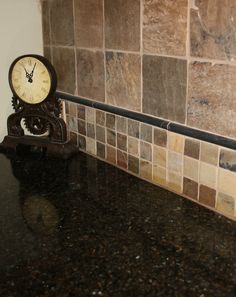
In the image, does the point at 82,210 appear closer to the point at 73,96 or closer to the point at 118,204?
the point at 118,204

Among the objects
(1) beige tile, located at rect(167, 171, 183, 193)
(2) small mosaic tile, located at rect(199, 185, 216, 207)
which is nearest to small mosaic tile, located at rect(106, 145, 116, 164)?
(1) beige tile, located at rect(167, 171, 183, 193)

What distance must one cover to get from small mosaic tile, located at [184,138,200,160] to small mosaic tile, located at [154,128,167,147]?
2.8 inches

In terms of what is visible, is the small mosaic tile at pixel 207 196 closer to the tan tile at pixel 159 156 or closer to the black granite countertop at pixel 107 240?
the black granite countertop at pixel 107 240

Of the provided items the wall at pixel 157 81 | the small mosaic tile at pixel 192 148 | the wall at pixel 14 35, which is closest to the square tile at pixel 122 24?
the wall at pixel 157 81

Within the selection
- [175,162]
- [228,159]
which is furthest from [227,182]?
[175,162]

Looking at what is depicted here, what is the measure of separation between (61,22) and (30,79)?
0.22m

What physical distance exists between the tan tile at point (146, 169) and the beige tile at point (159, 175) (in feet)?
0.05

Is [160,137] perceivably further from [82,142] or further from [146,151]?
[82,142]

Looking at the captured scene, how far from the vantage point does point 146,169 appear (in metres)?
1.09

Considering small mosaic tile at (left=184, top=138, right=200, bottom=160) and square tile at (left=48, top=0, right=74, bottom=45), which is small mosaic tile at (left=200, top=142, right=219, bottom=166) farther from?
square tile at (left=48, top=0, right=74, bottom=45)

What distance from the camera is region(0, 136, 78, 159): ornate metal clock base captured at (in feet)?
4.16

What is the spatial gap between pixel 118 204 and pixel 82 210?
0.09 m

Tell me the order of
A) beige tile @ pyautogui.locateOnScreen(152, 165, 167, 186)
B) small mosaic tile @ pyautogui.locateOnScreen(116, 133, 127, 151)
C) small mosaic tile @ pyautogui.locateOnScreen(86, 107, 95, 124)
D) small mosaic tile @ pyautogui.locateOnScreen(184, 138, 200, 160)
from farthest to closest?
small mosaic tile @ pyautogui.locateOnScreen(86, 107, 95, 124)
small mosaic tile @ pyautogui.locateOnScreen(116, 133, 127, 151)
beige tile @ pyautogui.locateOnScreen(152, 165, 167, 186)
small mosaic tile @ pyautogui.locateOnScreen(184, 138, 200, 160)

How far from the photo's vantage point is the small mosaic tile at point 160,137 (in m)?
1.01
